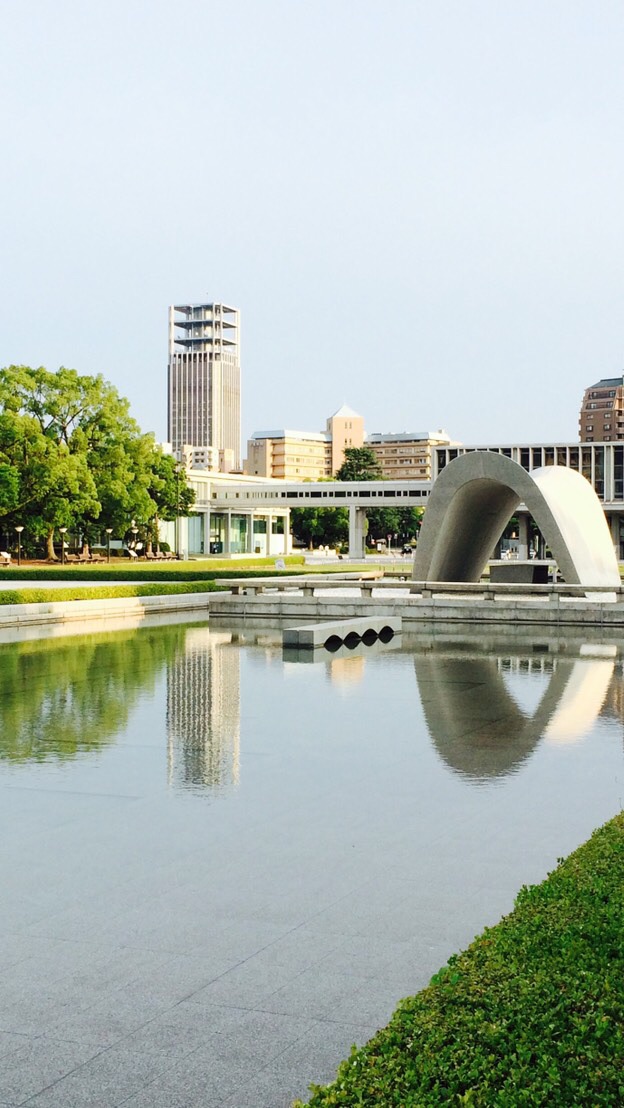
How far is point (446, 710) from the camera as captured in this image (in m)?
12.1

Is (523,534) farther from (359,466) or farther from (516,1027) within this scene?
(516,1027)

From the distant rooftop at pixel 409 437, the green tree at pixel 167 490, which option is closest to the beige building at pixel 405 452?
the distant rooftop at pixel 409 437

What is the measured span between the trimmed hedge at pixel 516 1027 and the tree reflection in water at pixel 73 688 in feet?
19.9

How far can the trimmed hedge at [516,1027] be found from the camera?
300 centimetres

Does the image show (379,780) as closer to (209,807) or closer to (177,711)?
(209,807)

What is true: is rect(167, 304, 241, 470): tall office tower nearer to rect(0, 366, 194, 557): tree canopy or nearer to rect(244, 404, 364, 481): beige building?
rect(244, 404, 364, 481): beige building

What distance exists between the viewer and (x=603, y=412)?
148625 mm

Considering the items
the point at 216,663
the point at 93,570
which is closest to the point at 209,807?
the point at 216,663

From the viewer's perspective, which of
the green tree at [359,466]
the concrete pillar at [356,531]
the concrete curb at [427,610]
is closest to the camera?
the concrete curb at [427,610]

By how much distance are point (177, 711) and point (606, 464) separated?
84.1 meters

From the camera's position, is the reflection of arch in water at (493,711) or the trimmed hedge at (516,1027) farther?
the reflection of arch in water at (493,711)

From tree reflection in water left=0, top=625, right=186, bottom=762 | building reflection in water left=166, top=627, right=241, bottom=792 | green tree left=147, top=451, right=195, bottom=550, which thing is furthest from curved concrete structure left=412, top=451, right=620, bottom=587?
green tree left=147, top=451, right=195, bottom=550

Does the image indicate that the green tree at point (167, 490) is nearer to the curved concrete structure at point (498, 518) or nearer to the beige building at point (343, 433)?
the curved concrete structure at point (498, 518)

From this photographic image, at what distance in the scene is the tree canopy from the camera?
50.0m
